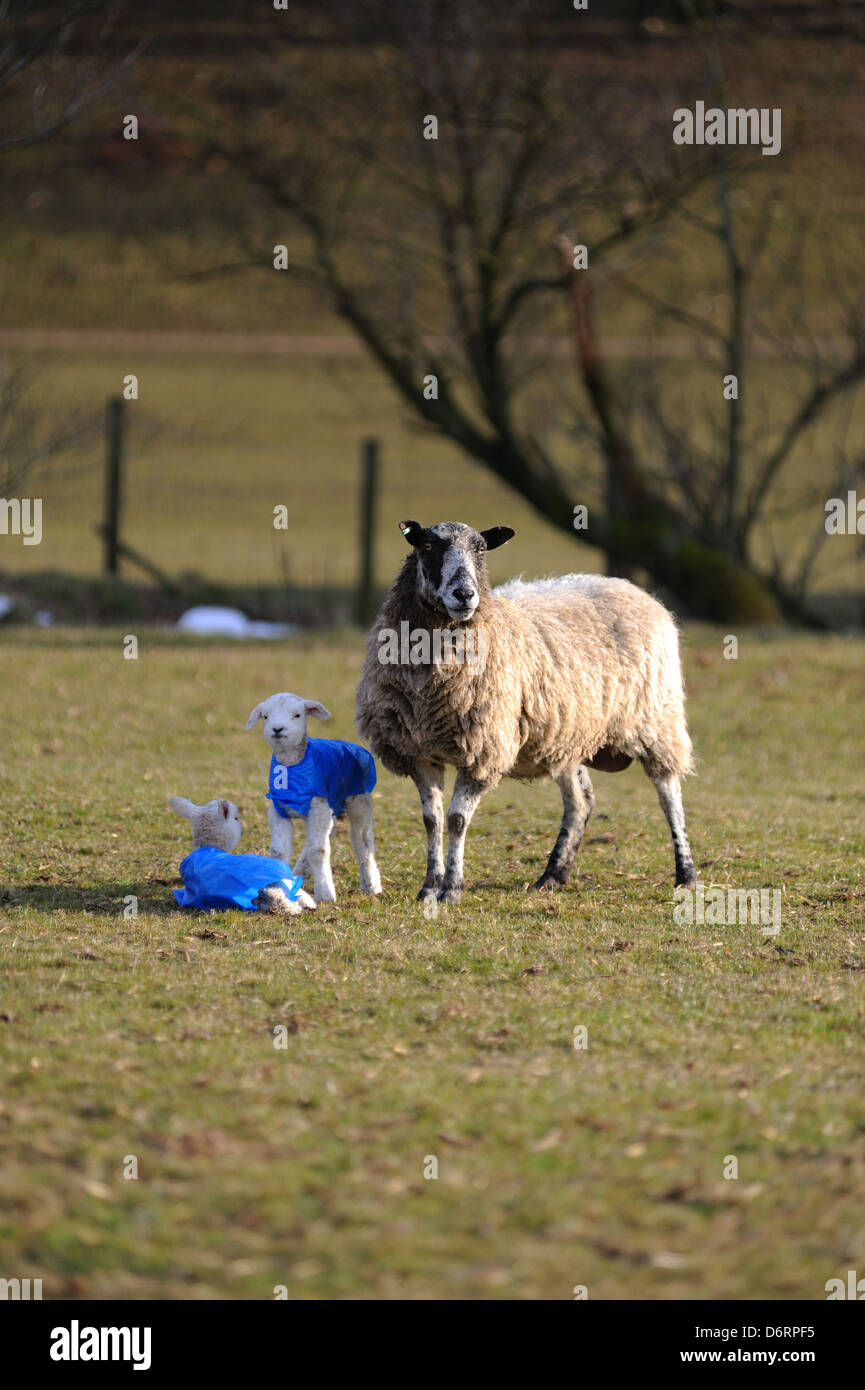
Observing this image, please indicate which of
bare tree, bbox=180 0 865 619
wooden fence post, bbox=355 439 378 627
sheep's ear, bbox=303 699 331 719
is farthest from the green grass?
bare tree, bbox=180 0 865 619

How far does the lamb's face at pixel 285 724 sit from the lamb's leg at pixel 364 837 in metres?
0.41

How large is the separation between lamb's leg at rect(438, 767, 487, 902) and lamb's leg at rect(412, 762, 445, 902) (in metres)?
0.05

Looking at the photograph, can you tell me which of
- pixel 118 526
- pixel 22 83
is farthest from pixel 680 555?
pixel 22 83

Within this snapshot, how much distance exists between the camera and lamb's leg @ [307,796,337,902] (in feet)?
26.0

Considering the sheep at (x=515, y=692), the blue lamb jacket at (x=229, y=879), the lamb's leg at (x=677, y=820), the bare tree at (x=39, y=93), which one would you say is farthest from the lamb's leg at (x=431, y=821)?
the bare tree at (x=39, y=93)

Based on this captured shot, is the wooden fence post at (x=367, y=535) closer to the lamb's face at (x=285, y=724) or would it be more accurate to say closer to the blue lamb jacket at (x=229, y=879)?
the lamb's face at (x=285, y=724)

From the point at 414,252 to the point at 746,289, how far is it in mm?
4603

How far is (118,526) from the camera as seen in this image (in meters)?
19.1

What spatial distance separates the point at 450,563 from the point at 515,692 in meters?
0.96

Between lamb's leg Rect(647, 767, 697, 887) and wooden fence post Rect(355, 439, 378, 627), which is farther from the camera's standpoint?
wooden fence post Rect(355, 439, 378, 627)

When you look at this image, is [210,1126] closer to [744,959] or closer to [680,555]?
[744,959]

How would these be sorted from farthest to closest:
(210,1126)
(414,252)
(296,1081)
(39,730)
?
(414,252), (39,730), (296,1081), (210,1126)

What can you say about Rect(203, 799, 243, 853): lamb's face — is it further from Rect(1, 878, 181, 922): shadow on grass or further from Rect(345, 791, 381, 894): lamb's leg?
Rect(345, 791, 381, 894): lamb's leg

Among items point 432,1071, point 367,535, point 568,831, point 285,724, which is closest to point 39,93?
point 285,724
